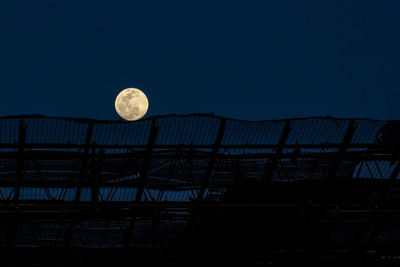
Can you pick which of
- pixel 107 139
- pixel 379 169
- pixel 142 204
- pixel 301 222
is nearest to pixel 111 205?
pixel 142 204

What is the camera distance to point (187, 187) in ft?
41.5

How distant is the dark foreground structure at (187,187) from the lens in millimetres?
11469

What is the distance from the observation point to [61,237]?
13.4m

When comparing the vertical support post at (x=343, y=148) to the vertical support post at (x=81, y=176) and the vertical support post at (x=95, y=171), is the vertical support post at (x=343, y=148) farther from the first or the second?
the vertical support post at (x=81, y=176)

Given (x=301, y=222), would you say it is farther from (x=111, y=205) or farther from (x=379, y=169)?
(x=111, y=205)

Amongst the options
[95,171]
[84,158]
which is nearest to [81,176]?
[95,171]

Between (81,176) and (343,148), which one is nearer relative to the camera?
(81,176)

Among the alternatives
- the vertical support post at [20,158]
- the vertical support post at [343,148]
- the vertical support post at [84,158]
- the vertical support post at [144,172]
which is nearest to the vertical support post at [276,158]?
the vertical support post at [343,148]

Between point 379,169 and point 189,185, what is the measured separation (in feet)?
17.3

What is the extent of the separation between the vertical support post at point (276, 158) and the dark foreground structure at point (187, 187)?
1.2 inches

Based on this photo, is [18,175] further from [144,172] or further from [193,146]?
[193,146]

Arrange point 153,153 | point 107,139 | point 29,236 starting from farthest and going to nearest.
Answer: point 29,236 < point 153,153 < point 107,139

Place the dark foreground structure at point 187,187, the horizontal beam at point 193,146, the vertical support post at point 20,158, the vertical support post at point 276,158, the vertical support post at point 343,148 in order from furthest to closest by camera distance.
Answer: the vertical support post at point 343,148 < the vertical support post at point 276,158 < the dark foreground structure at point 187,187 < the horizontal beam at point 193,146 < the vertical support post at point 20,158

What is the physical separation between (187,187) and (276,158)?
253 centimetres
